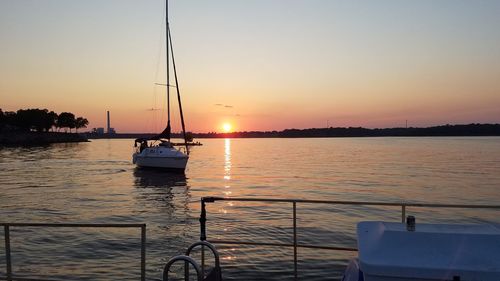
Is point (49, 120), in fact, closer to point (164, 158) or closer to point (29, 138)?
point (29, 138)

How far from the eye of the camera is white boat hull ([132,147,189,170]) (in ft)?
141

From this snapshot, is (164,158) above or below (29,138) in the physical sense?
below

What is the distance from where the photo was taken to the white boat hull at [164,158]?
141 ft

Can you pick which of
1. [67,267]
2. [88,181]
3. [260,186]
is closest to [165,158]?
[88,181]

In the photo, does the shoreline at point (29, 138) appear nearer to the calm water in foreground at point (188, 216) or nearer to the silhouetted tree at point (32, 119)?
the silhouetted tree at point (32, 119)

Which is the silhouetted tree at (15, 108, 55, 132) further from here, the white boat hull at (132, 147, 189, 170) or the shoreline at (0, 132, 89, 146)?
the white boat hull at (132, 147, 189, 170)

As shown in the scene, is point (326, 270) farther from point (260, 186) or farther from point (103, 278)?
point (260, 186)

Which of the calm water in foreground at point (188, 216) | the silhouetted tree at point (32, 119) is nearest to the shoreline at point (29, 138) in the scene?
the silhouetted tree at point (32, 119)

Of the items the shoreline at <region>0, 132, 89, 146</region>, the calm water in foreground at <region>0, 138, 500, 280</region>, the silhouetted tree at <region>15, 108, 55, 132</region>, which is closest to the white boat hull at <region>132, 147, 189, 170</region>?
the calm water in foreground at <region>0, 138, 500, 280</region>

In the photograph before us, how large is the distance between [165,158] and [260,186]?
9946mm

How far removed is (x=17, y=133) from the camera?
6565 inches

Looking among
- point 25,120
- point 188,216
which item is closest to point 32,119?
point 25,120

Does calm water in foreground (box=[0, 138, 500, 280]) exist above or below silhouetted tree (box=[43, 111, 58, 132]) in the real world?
below

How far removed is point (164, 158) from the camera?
141ft
